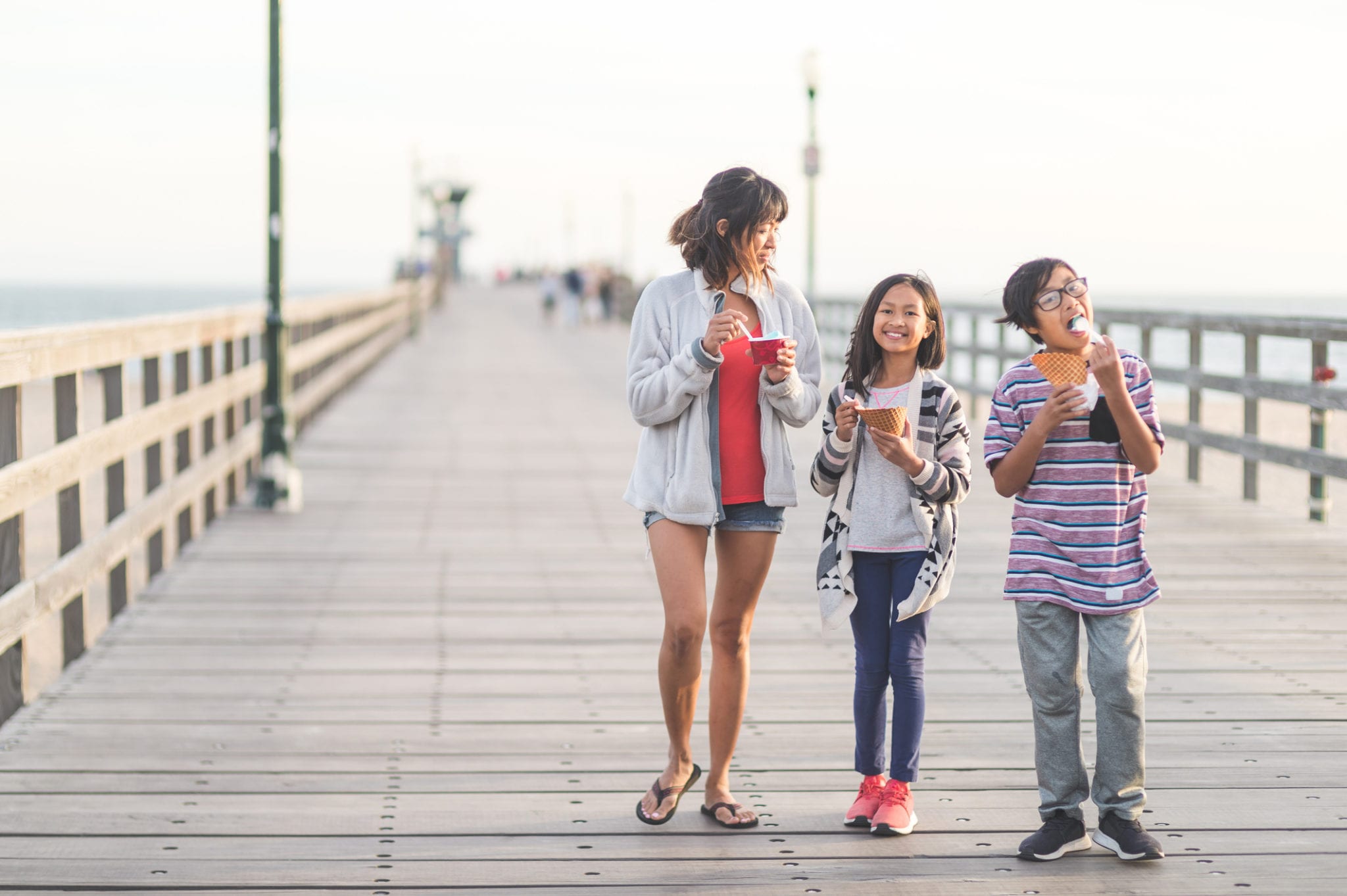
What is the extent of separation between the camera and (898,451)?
11.9 ft

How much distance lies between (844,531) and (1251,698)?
2022 mm

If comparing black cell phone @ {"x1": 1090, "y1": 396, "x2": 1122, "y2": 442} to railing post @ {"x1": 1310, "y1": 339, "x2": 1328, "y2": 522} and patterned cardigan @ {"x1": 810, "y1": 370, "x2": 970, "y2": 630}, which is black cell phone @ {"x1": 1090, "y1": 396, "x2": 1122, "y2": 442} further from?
railing post @ {"x1": 1310, "y1": 339, "x2": 1328, "y2": 522}

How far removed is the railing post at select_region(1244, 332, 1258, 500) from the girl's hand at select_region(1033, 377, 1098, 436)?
6.17m

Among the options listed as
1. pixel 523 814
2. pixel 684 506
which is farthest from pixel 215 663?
pixel 684 506

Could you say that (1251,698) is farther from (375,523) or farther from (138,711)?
(375,523)

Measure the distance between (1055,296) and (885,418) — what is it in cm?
46

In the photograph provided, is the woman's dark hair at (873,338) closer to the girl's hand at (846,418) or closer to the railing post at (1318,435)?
the girl's hand at (846,418)

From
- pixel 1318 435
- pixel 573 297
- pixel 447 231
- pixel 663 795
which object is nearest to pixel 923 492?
pixel 663 795

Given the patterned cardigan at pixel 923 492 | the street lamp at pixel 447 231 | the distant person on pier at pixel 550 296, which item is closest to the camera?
the patterned cardigan at pixel 923 492

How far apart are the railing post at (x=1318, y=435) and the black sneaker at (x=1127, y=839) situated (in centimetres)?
543

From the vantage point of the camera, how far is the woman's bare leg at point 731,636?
3.81 meters

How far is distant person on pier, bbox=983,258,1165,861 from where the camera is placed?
3480 millimetres

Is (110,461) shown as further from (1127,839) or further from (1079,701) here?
(1127,839)

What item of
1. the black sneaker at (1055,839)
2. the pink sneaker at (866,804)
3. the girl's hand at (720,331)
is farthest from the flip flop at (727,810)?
the girl's hand at (720,331)
